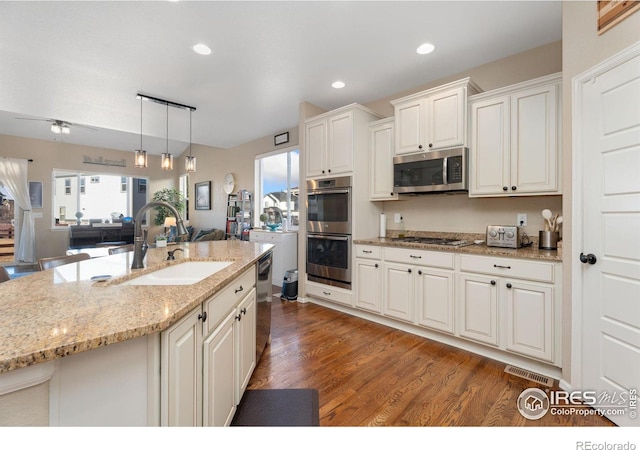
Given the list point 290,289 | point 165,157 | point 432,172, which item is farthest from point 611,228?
point 165,157

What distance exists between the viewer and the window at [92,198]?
7.01 metres

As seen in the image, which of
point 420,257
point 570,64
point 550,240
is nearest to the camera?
point 570,64

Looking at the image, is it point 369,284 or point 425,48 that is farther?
point 369,284

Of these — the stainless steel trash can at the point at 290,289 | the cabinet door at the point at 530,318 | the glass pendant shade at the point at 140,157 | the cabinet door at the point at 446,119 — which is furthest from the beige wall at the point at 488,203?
the glass pendant shade at the point at 140,157

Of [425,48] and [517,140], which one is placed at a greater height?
[425,48]

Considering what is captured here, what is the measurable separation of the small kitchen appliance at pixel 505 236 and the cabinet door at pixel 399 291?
0.75 m

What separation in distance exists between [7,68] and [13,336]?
12.7ft

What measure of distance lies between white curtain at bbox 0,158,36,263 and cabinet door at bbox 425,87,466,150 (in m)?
8.05

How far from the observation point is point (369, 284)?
319 cm

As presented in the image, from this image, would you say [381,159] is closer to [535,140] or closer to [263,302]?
[535,140]

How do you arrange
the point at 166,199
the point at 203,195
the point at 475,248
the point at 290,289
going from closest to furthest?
1. the point at 475,248
2. the point at 290,289
3. the point at 203,195
4. the point at 166,199

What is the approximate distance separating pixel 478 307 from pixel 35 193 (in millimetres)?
8696

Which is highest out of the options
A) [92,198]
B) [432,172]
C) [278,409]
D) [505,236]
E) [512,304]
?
[92,198]

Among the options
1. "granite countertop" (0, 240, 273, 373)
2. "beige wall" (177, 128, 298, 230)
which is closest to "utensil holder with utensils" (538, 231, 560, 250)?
"granite countertop" (0, 240, 273, 373)
